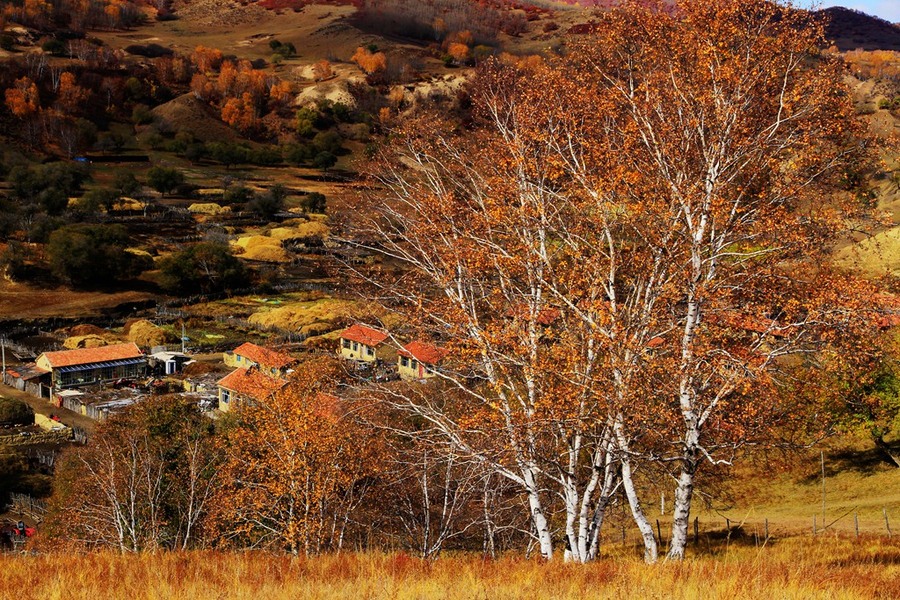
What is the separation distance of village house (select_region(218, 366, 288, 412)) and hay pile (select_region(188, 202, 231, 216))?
2721 inches

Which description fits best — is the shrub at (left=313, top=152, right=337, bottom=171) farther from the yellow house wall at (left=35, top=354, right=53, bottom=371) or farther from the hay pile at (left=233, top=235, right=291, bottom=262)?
the yellow house wall at (left=35, top=354, right=53, bottom=371)

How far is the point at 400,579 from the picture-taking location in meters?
10.9

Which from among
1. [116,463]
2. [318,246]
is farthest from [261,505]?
[318,246]

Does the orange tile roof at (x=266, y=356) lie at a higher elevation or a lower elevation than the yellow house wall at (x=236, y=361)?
higher

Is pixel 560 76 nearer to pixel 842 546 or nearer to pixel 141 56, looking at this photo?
pixel 842 546

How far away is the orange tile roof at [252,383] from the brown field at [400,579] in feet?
59.6

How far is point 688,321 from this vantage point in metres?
14.8

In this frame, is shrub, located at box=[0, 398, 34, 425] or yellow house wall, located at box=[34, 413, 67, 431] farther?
shrub, located at box=[0, 398, 34, 425]

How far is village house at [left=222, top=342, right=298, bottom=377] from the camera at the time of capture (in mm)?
Result: 50094

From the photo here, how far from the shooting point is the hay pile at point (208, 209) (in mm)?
115438

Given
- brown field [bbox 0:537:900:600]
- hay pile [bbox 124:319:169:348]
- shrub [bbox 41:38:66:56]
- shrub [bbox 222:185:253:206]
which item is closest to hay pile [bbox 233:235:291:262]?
shrub [bbox 222:185:253:206]

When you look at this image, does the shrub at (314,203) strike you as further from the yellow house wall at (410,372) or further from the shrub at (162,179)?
the yellow house wall at (410,372)

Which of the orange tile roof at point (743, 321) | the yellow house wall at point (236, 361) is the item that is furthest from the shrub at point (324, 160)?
the orange tile roof at point (743, 321)

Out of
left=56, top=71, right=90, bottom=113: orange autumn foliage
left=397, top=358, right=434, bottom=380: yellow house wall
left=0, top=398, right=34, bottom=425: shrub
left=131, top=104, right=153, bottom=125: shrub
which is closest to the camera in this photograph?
left=0, top=398, right=34, bottom=425: shrub
